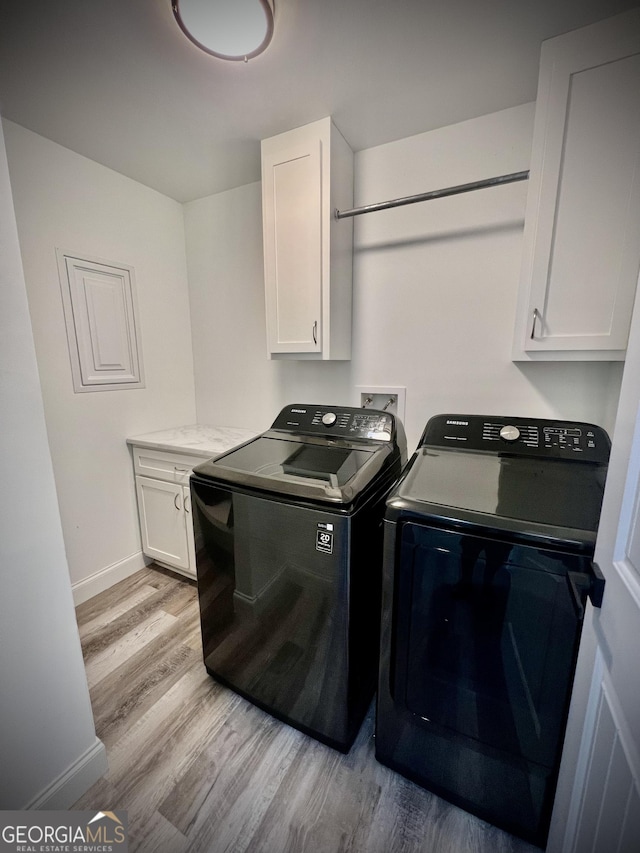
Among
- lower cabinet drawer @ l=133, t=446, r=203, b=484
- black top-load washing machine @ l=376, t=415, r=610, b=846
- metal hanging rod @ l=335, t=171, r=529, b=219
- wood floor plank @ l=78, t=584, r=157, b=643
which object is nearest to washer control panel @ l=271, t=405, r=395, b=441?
black top-load washing machine @ l=376, t=415, r=610, b=846

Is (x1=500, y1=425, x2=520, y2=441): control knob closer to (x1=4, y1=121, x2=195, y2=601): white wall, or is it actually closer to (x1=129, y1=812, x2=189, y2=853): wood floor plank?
(x1=129, y1=812, x2=189, y2=853): wood floor plank

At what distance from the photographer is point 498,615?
88 centimetres

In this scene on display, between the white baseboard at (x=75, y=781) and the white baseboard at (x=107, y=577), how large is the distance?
932 millimetres

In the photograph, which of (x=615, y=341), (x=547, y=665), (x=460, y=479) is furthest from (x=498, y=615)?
(x=615, y=341)

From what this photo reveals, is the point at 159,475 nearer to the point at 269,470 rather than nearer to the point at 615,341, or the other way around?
the point at 269,470

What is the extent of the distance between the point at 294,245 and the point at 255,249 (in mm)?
602

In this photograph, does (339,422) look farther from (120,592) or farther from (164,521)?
(120,592)

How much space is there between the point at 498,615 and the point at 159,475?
6.14ft

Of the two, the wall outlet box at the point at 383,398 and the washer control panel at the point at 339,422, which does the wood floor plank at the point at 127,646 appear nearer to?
the washer control panel at the point at 339,422

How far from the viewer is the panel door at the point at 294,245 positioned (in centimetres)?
153

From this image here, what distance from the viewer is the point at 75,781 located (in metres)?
1.08

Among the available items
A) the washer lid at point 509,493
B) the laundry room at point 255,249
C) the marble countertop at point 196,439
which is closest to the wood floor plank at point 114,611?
the laundry room at point 255,249

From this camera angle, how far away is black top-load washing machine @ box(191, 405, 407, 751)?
108 cm

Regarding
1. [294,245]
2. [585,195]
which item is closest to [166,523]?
[294,245]
